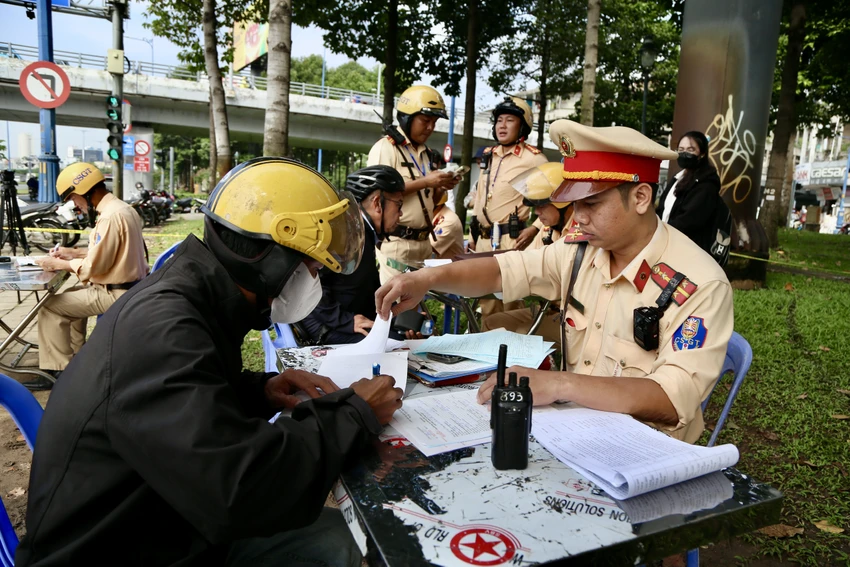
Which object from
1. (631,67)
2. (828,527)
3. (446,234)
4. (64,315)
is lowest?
(828,527)

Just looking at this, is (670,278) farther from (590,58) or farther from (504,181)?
(590,58)

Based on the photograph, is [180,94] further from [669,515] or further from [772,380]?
[669,515]

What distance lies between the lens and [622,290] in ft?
7.55

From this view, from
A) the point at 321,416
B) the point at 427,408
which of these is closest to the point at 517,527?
the point at 321,416

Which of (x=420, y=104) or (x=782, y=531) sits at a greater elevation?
(x=420, y=104)

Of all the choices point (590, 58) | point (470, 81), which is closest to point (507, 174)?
point (590, 58)

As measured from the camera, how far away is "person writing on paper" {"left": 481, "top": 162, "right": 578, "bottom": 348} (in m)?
4.43

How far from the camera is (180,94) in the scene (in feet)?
92.1

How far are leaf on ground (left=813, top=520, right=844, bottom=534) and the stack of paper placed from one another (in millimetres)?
1914

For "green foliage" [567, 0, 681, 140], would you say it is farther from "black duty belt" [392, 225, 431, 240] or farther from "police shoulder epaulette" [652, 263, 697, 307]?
"police shoulder epaulette" [652, 263, 697, 307]

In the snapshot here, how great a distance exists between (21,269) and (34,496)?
4177 millimetres

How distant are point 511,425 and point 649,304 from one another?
1000mm

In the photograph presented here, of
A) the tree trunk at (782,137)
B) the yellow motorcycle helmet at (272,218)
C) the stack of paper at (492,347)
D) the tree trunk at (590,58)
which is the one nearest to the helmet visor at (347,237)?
the yellow motorcycle helmet at (272,218)

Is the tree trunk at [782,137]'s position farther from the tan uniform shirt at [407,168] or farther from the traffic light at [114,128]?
the traffic light at [114,128]
